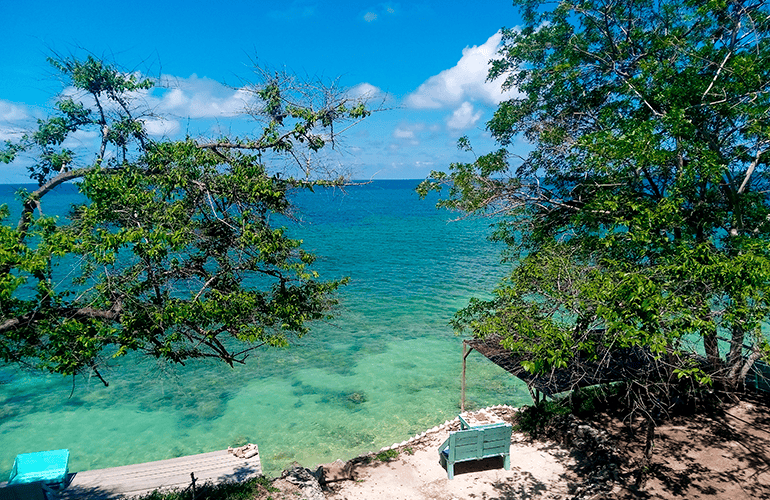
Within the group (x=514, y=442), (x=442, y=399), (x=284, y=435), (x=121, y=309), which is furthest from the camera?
(x=442, y=399)

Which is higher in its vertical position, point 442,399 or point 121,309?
point 121,309

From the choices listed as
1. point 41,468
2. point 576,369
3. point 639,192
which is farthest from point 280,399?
point 639,192

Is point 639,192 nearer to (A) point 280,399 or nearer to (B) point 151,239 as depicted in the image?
(B) point 151,239

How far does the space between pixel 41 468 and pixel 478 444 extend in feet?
31.5

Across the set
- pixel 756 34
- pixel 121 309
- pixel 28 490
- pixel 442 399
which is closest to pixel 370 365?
pixel 442 399

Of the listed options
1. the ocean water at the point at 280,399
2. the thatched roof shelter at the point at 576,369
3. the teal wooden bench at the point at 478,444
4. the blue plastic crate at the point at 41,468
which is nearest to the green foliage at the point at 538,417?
the thatched roof shelter at the point at 576,369

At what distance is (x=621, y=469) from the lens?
8.65 metres

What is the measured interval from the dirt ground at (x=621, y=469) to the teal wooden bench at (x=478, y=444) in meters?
0.44

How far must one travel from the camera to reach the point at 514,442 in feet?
34.8

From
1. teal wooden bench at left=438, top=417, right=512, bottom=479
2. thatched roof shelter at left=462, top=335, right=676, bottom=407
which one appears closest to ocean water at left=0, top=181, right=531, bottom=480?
thatched roof shelter at left=462, top=335, right=676, bottom=407

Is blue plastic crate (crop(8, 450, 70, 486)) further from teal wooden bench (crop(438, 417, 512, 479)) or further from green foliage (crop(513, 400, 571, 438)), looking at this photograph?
green foliage (crop(513, 400, 571, 438))

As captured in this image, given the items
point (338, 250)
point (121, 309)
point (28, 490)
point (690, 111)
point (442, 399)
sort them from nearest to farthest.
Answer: point (121, 309) → point (28, 490) → point (690, 111) → point (442, 399) → point (338, 250)

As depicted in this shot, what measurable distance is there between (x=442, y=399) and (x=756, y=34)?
41.0 feet

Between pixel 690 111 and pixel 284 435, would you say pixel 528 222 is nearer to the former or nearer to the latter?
pixel 690 111
